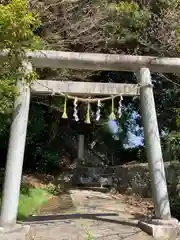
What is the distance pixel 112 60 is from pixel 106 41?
4.45 m

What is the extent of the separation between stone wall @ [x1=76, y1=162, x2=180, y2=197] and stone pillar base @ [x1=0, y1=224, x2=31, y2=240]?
5579 millimetres

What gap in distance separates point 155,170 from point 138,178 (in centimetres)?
508

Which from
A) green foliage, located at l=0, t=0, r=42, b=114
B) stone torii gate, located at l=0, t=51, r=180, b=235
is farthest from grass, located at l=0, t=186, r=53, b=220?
green foliage, located at l=0, t=0, r=42, b=114

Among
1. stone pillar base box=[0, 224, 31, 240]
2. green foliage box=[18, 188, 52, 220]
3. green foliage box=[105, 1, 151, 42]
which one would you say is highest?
green foliage box=[105, 1, 151, 42]

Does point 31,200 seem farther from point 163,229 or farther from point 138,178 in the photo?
point 163,229

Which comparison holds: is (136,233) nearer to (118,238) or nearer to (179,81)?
(118,238)

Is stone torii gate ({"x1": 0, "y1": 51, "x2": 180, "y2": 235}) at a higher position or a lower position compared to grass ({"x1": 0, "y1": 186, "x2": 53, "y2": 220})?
higher

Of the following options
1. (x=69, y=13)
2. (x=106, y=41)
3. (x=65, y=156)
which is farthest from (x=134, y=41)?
(x=65, y=156)

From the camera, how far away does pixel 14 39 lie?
4.95m

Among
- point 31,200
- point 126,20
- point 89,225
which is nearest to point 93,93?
point 89,225

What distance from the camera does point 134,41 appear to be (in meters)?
11.5

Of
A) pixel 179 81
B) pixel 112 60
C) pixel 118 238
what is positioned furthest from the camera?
pixel 179 81

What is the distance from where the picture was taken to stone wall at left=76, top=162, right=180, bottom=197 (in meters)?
10.5

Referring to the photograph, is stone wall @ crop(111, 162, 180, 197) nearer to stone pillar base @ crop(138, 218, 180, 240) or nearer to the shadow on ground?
A: the shadow on ground
